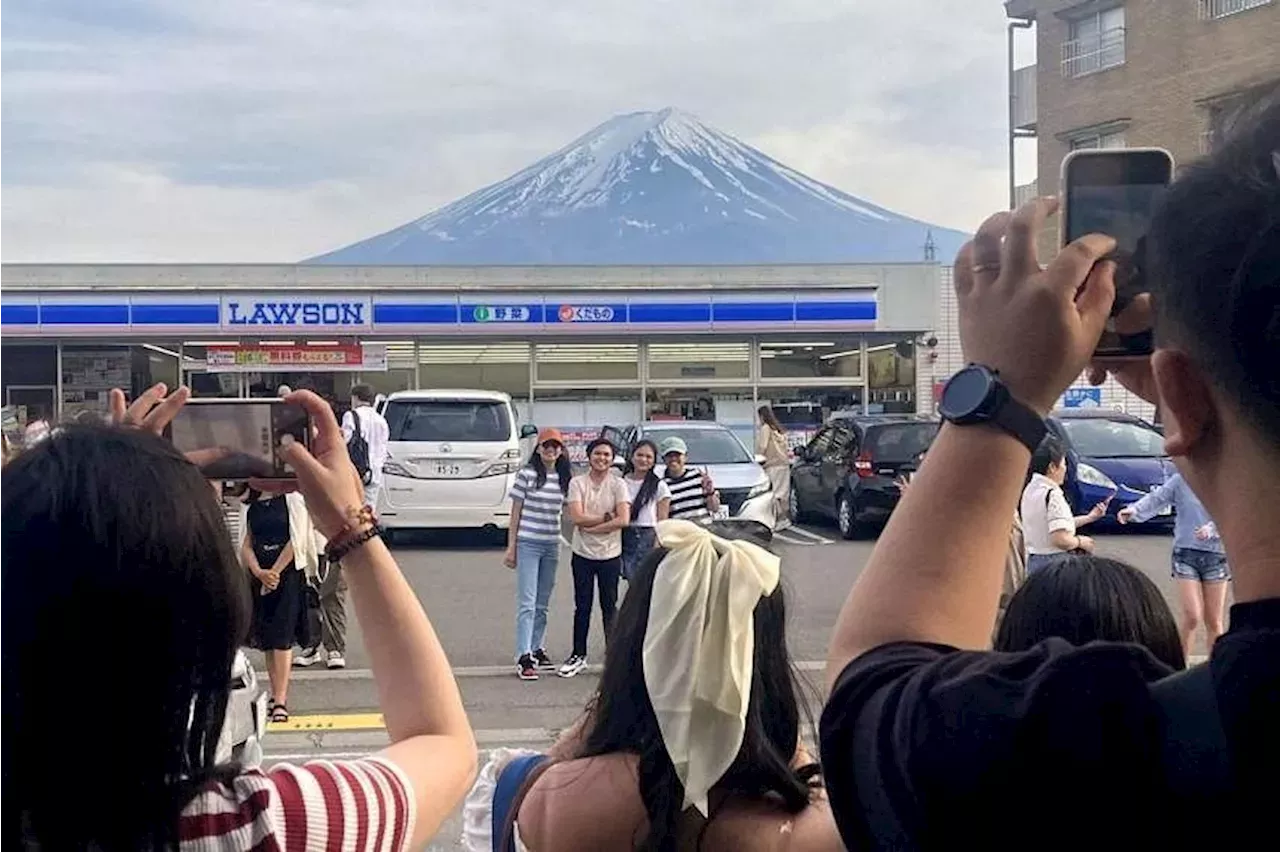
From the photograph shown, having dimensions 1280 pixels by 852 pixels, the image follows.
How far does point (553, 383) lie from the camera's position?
78.9ft

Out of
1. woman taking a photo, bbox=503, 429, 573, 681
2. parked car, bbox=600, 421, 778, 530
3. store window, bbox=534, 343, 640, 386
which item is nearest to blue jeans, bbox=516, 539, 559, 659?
woman taking a photo, bbox=503, 429, 573, 681

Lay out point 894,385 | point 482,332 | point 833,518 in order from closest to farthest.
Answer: point 833,518 < point 482,332 < point 894,385

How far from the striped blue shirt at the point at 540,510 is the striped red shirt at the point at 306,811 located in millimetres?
7272

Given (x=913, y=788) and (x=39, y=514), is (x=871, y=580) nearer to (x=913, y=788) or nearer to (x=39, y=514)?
(x=913, y=788)

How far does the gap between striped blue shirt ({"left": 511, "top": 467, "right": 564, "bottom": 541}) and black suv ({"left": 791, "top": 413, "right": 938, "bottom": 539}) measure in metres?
6.89

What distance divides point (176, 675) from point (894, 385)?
24264 mm

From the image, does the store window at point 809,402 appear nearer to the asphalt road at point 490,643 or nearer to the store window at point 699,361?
the store window at point 699,361

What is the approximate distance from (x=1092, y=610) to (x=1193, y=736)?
1945mm

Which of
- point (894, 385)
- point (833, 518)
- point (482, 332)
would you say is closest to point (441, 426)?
point (833, 518)

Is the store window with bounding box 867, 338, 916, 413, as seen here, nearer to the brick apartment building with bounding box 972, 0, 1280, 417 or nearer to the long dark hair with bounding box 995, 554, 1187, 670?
the brick apartment building with bounding box 972, 0, 1280, 417

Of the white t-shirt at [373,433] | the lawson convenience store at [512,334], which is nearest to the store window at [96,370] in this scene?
the lawson convenience store at [512,334]

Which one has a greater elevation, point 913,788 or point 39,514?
point 39,514

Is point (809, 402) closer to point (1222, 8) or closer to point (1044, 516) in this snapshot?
point (1222, 8)

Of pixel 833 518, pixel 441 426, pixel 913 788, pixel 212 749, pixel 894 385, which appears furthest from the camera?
pixel 894 385
